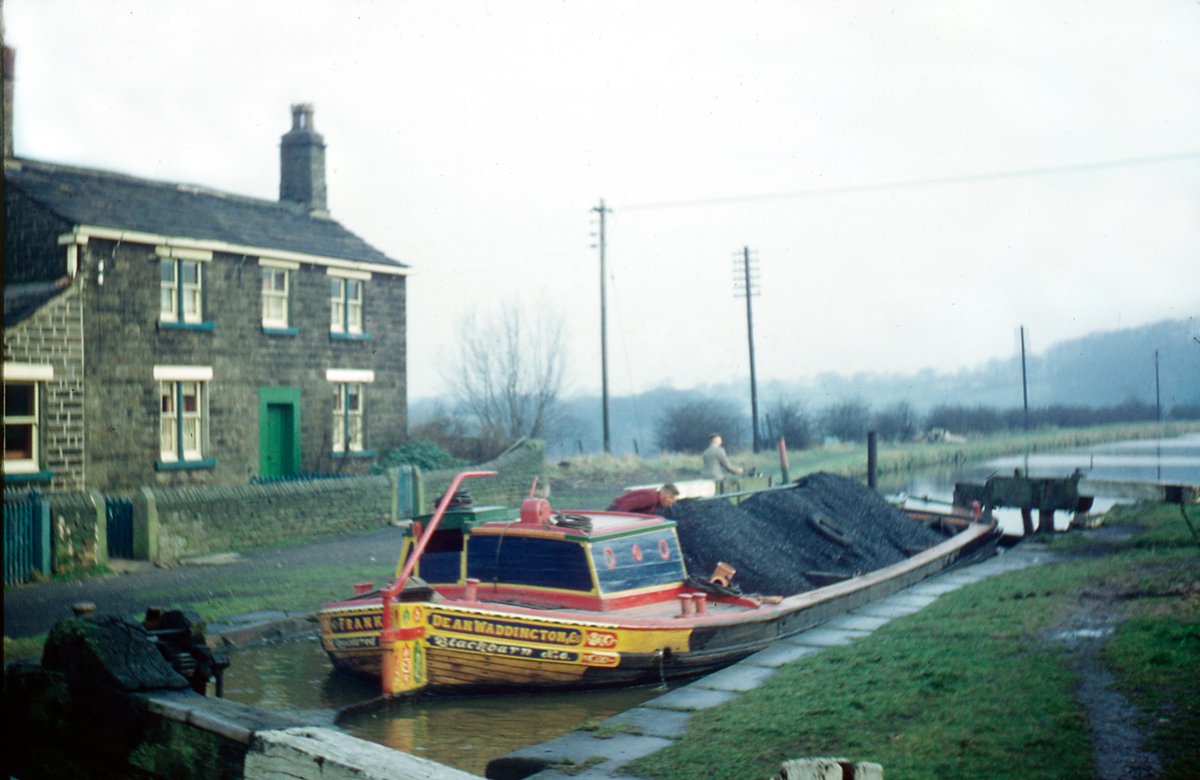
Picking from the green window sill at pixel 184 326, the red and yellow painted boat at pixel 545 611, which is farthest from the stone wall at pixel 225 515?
the red and yellow painted boat at pixel 545 611

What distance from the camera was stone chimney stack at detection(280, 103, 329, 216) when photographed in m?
26.2

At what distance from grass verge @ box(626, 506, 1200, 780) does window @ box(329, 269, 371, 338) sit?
58.2 feet

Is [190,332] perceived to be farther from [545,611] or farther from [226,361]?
[545,611]

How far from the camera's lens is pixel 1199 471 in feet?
55.5

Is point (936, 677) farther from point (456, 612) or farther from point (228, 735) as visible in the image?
point (228, 735)

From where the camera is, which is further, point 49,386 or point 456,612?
point 49,386

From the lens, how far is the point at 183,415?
66.9 ft

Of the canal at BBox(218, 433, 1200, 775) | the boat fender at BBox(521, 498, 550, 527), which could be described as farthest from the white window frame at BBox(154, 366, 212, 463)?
the boat fender at BBox(521, 498, 550, 527)

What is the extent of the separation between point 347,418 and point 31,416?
783cm

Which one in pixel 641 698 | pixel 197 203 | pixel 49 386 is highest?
pixel 197 203

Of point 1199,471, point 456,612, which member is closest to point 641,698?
point 456,612

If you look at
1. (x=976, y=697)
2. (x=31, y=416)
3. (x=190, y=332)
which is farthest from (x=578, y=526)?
(x=190, y=332)

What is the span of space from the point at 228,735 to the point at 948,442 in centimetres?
3905

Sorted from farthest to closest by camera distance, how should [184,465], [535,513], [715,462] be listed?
[184,465] → [715,462] → [535,513]
